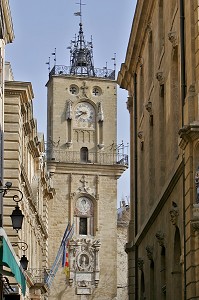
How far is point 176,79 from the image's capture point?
25609 millimetres

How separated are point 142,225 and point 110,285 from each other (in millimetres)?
41554

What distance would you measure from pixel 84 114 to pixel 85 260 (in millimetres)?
13516

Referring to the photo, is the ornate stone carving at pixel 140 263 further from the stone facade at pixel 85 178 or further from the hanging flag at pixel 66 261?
the stone facade at pixel 85 178

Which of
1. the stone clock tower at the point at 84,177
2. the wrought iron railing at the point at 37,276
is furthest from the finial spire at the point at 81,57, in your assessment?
the wrought iron railing at the point at 37,276

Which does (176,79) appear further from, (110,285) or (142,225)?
(110,285)

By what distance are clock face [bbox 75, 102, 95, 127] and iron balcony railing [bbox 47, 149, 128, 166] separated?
310 centimetres

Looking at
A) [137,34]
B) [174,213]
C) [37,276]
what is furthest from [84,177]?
[174,213]

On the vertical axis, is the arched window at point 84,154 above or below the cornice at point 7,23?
above

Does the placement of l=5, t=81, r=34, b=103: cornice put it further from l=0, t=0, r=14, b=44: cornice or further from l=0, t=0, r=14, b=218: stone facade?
l=0, t=0, r=14, b=218: stone facade

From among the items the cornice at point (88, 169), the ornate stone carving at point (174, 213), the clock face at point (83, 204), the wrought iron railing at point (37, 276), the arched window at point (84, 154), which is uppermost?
the arched window at point (84, 154)

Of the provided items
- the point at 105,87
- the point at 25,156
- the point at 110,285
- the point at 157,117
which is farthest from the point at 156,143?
the point at 105,87

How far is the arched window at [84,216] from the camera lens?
75875 mm

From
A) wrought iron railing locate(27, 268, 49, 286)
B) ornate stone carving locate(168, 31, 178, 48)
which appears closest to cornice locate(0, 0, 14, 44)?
ornate stone carving locate(168, 31, 178, 48)

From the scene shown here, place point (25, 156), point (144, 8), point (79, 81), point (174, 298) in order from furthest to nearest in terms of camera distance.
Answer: point (79, 81) < point (25, 156) < point (144, 8) < point (174, 298)
